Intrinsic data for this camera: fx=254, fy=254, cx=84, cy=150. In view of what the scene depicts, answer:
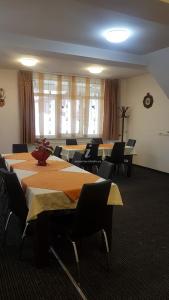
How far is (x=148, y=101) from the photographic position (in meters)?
6.99

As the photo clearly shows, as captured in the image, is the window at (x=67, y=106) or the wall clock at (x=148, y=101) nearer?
the wall clock at (x=148, y=101)

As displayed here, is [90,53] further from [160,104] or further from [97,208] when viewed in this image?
[97,208]

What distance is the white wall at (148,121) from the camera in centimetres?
653

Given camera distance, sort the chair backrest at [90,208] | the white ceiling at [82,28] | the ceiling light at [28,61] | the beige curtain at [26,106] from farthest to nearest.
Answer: the beige curtain at [26,106] < the ceiling light at [28,61] < the white ceiling at [82,28] < the chair backrest at [90,208]

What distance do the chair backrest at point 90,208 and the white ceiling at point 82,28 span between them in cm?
172

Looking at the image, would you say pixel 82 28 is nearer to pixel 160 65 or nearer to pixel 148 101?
pixel 160 65

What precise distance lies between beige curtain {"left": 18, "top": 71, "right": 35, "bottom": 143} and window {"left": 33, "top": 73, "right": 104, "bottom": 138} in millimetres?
205

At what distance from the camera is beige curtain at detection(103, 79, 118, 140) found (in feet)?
25.4

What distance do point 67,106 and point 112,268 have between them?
18.2ft

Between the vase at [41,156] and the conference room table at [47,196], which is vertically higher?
the vase at [41,156]

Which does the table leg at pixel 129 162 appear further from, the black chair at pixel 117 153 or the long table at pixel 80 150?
the black chair at pixel 117 153

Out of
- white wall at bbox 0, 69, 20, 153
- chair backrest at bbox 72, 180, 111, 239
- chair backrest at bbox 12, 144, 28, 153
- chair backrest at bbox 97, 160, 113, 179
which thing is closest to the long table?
chair backrest at bbox 12, 144, 28, 153

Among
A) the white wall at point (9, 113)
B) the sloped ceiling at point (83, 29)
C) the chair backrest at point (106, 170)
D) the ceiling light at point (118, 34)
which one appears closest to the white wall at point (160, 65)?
the sloped ceiling at point (83, 29)

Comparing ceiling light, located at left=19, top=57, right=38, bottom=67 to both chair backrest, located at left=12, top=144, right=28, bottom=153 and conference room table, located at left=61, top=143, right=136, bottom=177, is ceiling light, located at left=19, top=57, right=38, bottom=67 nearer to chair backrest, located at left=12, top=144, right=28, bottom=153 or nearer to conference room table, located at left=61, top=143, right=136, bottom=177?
chair backrest, located at left=12, top=144, right=28, bottom=153
